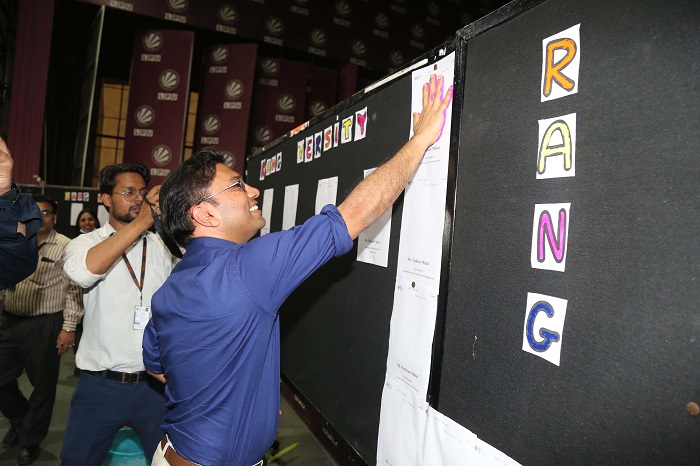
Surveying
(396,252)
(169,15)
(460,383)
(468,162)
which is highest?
(169,15)

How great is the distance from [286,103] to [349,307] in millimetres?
6142

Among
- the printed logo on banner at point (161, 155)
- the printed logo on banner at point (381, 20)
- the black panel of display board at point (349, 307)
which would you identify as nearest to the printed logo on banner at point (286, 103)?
the printed logo on banner at point (161, 155)

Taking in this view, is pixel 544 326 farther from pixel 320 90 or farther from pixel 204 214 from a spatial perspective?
pixel 320 90

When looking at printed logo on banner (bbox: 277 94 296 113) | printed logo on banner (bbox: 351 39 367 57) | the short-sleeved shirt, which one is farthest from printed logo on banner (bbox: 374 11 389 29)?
the short-sleeved shirt

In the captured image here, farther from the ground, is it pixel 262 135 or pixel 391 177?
pixel 262 135

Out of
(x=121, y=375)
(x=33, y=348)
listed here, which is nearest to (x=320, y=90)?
(x=33, y=348)

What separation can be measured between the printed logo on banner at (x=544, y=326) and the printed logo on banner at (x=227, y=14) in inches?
285

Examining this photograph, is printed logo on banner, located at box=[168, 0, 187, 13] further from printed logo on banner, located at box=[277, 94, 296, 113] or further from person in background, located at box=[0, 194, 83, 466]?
person in background, located at box=[0, 194, 83, 466]

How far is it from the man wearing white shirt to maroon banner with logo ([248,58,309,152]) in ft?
16.9

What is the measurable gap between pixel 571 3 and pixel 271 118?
6858 mm

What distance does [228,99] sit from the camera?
23.1 ft

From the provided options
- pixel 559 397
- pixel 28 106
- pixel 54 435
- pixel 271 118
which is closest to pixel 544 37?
pixel 559 397

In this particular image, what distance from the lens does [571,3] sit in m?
0.91

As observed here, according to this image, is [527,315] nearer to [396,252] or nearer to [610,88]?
[610,88]
